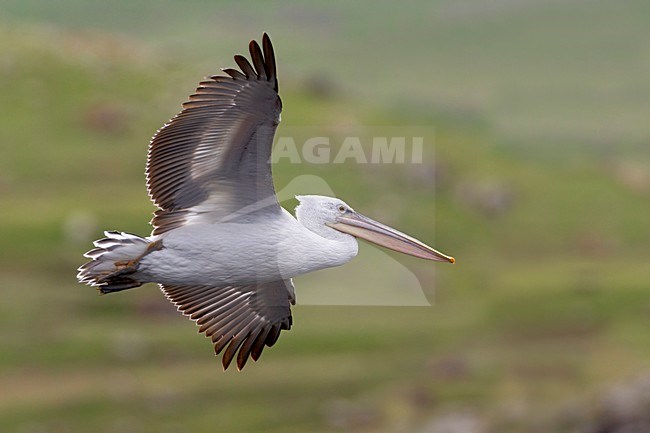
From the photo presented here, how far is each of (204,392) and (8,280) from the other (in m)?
5.38

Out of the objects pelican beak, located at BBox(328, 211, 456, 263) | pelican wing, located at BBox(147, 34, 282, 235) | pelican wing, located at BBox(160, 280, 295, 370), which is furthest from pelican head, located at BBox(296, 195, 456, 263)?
pelican wing, located at BBox(160, 280, 295, 370)

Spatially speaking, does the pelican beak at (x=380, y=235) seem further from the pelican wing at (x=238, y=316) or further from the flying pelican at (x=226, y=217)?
the pelican wing at (x=238, y=316)

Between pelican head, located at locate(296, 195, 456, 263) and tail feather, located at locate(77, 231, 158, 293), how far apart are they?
115 cm

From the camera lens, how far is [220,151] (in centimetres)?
972

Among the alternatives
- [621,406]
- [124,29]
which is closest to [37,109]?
[621,406]

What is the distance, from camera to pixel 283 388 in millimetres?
22812

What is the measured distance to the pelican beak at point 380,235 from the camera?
9.97 m

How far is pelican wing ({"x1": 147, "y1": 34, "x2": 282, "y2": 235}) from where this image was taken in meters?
Answer: 9.38

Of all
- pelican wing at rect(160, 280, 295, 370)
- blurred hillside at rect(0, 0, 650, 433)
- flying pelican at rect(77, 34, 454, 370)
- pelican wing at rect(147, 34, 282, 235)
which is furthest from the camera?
blurred hillside at rect(0, 0, 650, 433)

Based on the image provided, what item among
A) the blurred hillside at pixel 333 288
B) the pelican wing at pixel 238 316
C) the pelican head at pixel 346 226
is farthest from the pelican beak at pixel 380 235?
the blurred hillside at pixel 333 288

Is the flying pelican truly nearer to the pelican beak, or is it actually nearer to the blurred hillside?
the pelican beak

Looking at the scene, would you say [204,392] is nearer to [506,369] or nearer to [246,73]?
[506,369]

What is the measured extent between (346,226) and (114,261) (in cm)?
165

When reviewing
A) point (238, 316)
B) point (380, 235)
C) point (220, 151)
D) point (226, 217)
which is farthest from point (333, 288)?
point (220, 151)
